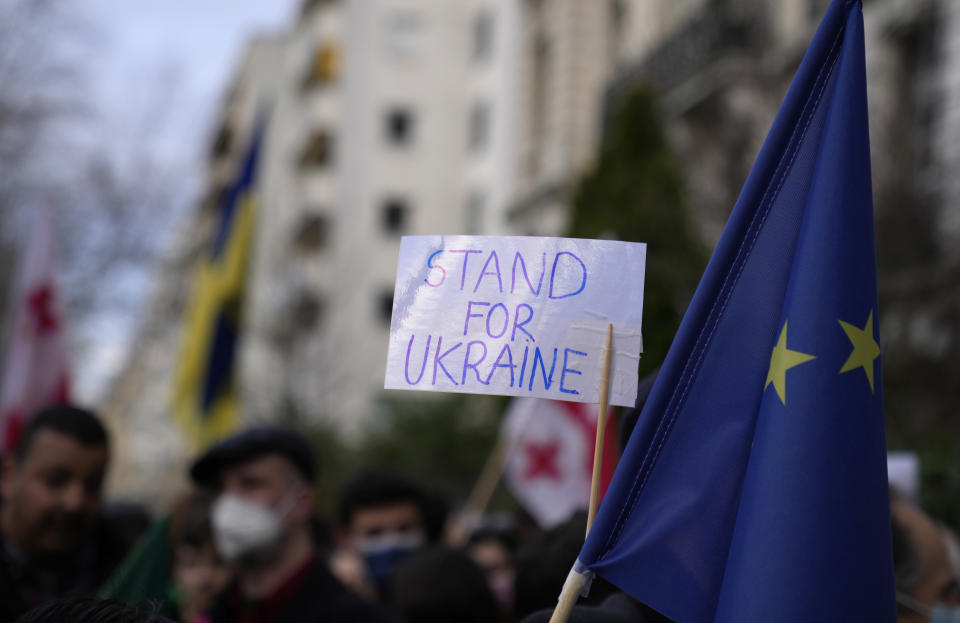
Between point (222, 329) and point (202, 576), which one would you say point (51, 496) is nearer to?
point (202, 576)

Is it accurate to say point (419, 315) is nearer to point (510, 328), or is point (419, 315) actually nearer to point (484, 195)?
point (510, 328)

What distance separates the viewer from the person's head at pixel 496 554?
6.32m

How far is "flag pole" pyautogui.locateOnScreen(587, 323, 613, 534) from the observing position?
2316mm

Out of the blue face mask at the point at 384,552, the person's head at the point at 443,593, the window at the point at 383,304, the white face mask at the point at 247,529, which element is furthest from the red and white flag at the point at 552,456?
the window at the point at 383,304

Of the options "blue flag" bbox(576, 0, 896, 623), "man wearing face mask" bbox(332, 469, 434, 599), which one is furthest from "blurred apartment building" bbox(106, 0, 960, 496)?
"blue flag" bbox(576, 0, 896, 623)

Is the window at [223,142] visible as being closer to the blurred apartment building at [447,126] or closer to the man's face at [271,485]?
the blurred apartment building at [447,126]

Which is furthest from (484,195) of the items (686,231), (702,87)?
(686,231)

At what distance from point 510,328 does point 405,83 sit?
37111mm

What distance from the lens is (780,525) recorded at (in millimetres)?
2309

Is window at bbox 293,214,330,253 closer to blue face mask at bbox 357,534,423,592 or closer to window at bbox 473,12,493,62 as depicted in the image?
window at bbox 473,12,493,62

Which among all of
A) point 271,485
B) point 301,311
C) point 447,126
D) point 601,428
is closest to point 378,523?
point 271,485

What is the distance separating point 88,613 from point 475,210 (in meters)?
31.7

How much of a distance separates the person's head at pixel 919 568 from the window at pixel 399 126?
35.6 metres

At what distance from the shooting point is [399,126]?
39062 mm
